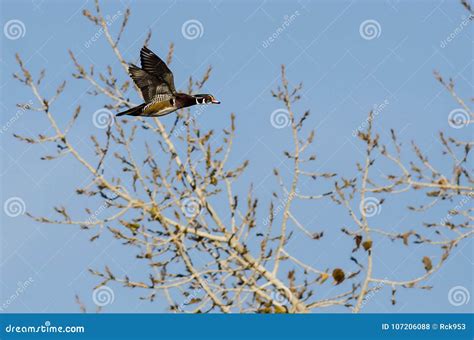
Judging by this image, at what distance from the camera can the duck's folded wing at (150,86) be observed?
9.55 metres

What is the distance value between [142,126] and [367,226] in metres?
2.75

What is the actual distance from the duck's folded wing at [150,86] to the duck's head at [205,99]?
30 cm

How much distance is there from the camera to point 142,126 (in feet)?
31.7

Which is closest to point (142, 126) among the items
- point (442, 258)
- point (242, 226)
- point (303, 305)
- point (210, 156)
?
point (210, 156)

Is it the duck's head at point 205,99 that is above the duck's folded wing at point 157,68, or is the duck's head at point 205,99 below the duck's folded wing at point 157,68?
below

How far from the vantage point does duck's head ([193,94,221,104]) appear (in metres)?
9.51

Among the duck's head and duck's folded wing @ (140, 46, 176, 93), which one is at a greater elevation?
duck's folded wing @ (140, 46, 176, 93)

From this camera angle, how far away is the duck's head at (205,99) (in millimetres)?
9508

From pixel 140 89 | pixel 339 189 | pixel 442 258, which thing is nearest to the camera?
pixel 442 258

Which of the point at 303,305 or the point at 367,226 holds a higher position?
the point at 367,226

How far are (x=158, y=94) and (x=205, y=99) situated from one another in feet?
1.71

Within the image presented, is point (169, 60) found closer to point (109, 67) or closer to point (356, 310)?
point (109, 67)

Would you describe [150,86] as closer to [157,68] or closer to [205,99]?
[157,68]

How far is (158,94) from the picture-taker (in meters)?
9.56
